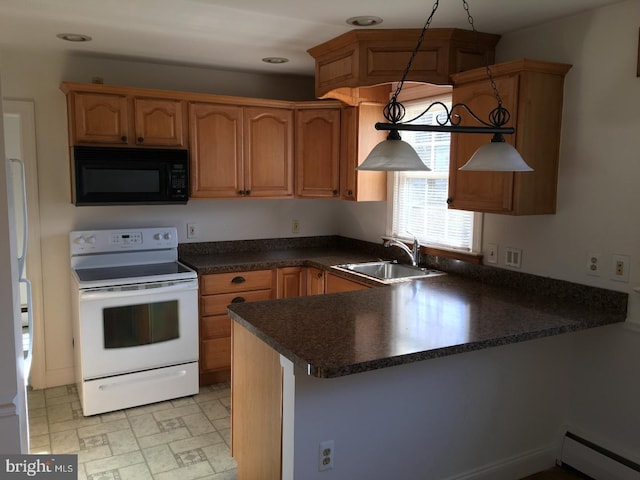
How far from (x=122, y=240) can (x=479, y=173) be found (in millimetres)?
2533

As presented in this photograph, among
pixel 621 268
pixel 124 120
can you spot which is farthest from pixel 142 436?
pixel 621 268

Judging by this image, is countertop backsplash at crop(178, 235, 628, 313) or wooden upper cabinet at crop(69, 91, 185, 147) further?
wooden upper cabinet at crop(69, 91, 185, 147)

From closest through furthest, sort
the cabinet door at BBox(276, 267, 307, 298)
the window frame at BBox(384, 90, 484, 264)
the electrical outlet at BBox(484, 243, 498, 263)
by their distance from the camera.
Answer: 1. the electrical outlet at BBox(484, 243, 498, 263)
2. the window frame at BBox(384, 90, 484, 264)
3. the cabinet door at BBox(276, 267, 307, 298)

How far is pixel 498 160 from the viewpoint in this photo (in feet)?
6.48

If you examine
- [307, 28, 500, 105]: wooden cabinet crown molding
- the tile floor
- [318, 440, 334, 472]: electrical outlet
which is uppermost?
[307, 28, 500, 105]: wooden cabinet crown molding

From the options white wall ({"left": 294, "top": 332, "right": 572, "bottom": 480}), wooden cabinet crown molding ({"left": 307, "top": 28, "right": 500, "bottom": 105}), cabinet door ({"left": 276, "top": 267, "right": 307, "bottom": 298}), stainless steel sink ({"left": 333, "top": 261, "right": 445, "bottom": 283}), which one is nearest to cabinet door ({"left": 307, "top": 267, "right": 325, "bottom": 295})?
cabinet door ({"left": 276, "top": 267, "right": 307, "bottom": 298})

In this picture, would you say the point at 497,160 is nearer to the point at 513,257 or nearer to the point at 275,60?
the point at 513,257

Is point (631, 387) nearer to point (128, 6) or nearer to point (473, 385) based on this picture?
point (473, 385)

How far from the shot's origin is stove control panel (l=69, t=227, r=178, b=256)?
374cm

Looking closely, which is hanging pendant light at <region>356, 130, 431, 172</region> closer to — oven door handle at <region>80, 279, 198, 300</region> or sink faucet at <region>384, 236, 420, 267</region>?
sink faucet at <region>384, 236, 420, 267</region>

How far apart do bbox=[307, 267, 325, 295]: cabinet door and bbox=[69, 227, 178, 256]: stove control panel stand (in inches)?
41.5

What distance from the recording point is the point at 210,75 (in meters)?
4.19

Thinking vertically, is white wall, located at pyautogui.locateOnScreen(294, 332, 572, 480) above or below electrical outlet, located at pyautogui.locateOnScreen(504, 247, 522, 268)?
below

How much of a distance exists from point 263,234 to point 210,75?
4.43 feet
